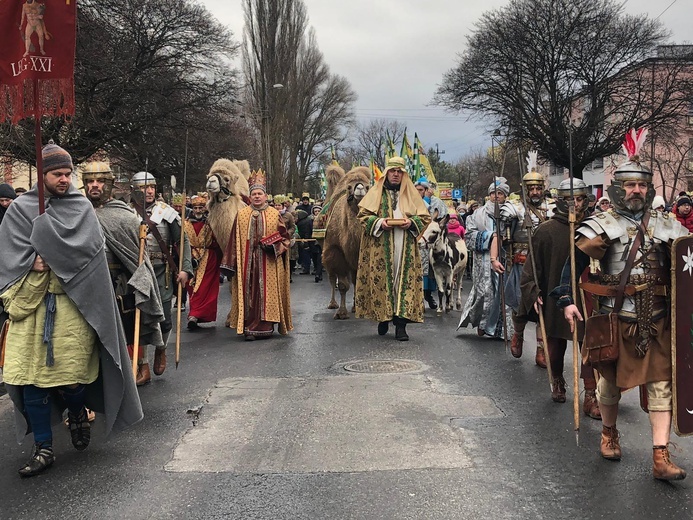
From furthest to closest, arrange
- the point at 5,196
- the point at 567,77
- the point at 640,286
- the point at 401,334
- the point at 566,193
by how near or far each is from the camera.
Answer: the point at 567,77 → the point at 401,334 → the point at 5,196 → the point at 566,193 → the point at 640,286

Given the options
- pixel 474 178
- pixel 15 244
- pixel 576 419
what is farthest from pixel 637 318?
pixel 474 178

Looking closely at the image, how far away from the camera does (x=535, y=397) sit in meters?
6.30

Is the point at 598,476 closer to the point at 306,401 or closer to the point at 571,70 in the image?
the point at 306,401

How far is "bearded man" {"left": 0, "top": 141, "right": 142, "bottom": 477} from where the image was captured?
4.51m

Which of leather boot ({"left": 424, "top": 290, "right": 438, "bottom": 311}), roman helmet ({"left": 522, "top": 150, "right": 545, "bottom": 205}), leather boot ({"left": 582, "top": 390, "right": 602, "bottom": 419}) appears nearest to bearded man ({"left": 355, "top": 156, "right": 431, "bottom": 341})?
roman helmet ({"left": 522, "top": 150, "right": 545, "bottom": 205})

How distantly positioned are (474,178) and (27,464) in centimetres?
5738

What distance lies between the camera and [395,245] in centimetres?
913

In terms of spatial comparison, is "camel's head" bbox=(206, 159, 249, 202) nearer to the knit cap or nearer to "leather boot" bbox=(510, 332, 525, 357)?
"leather boot" bbox=(510, 332, 525, 357)

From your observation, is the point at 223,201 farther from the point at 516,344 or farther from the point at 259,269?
the point at 516,344

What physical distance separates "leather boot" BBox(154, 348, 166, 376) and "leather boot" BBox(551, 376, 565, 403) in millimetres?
3564

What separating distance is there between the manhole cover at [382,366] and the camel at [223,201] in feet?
9.94

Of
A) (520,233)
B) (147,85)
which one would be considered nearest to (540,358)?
(520,233)

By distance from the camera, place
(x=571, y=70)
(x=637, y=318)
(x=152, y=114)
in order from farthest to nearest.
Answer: (x=571, y=70) < (x=152, y=114) < (x=637, y=318)

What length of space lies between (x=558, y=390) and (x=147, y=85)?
1907cm
